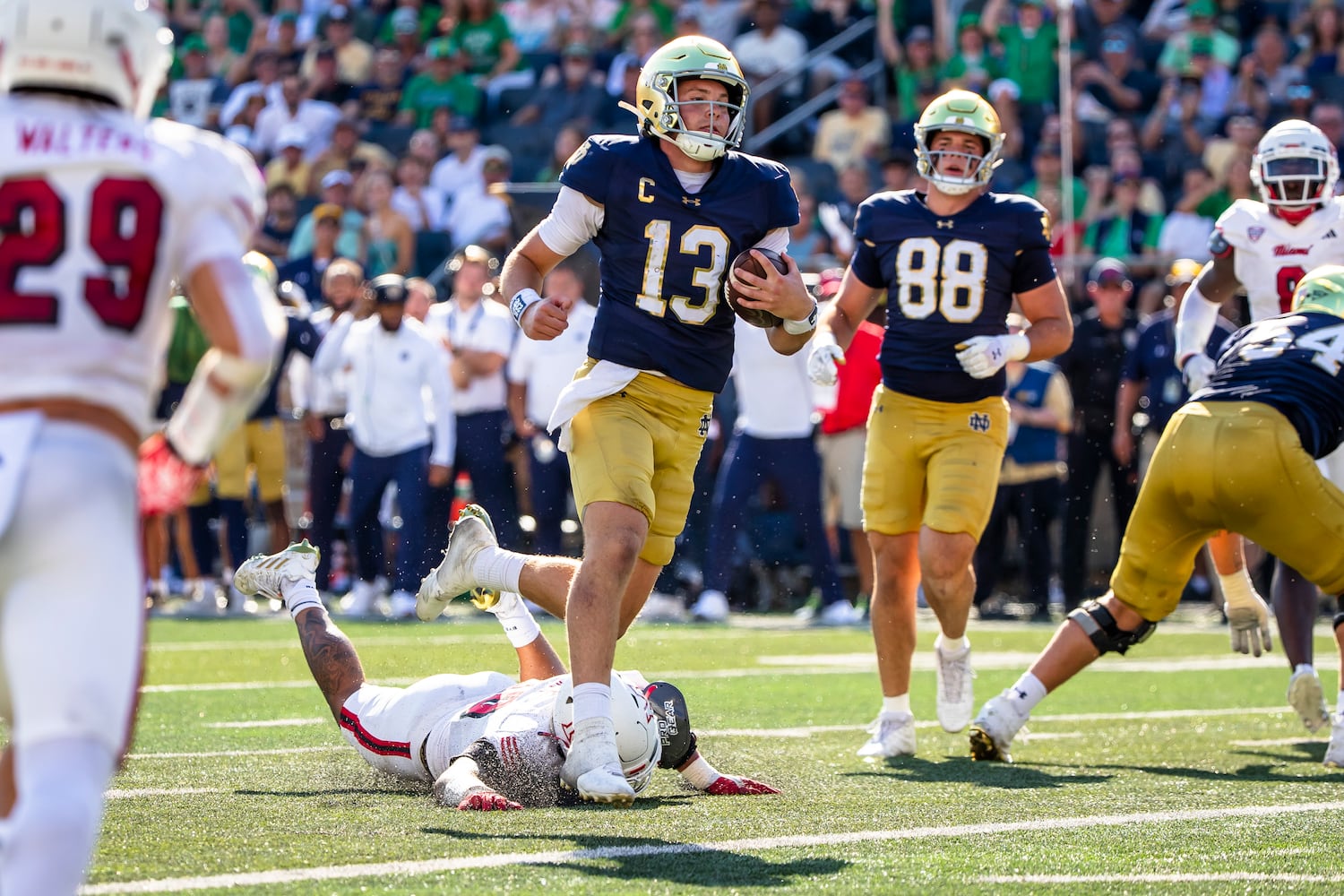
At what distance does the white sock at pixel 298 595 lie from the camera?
5160 millimetres

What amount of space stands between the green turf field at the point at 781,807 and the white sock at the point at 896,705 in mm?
174

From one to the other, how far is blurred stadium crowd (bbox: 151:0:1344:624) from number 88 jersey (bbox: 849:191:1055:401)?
3358 millimetres

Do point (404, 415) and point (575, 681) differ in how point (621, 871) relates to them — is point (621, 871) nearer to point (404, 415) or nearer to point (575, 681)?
point (575, 681)

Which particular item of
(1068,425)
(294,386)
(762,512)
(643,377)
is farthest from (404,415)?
(643,377)

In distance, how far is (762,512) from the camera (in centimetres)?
1188

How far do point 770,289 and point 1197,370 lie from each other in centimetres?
230

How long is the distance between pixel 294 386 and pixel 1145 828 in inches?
327

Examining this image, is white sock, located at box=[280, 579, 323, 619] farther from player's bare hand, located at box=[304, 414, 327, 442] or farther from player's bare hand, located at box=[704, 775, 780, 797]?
player's bare hand, located at box=[304, 414, 327, 442]

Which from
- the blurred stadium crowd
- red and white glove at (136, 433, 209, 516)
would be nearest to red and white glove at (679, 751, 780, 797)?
red and white glove at (136, 433, 209, 516)

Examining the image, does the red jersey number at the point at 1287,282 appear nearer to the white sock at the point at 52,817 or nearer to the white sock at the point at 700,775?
the white sock at the point at 700,775

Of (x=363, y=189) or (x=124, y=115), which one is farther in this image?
(x=363, y=189)

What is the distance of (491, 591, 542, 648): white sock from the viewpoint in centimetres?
516

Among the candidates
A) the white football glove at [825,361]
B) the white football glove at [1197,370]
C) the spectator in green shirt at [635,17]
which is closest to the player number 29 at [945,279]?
the white football glove at [825,361]

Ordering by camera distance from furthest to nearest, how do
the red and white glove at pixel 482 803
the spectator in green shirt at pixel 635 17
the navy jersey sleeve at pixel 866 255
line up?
the spectator in green shirt at pixel 635 17, the navy jersey sleeve at pixel 866 255, the red and white glove at pixel 482 803
